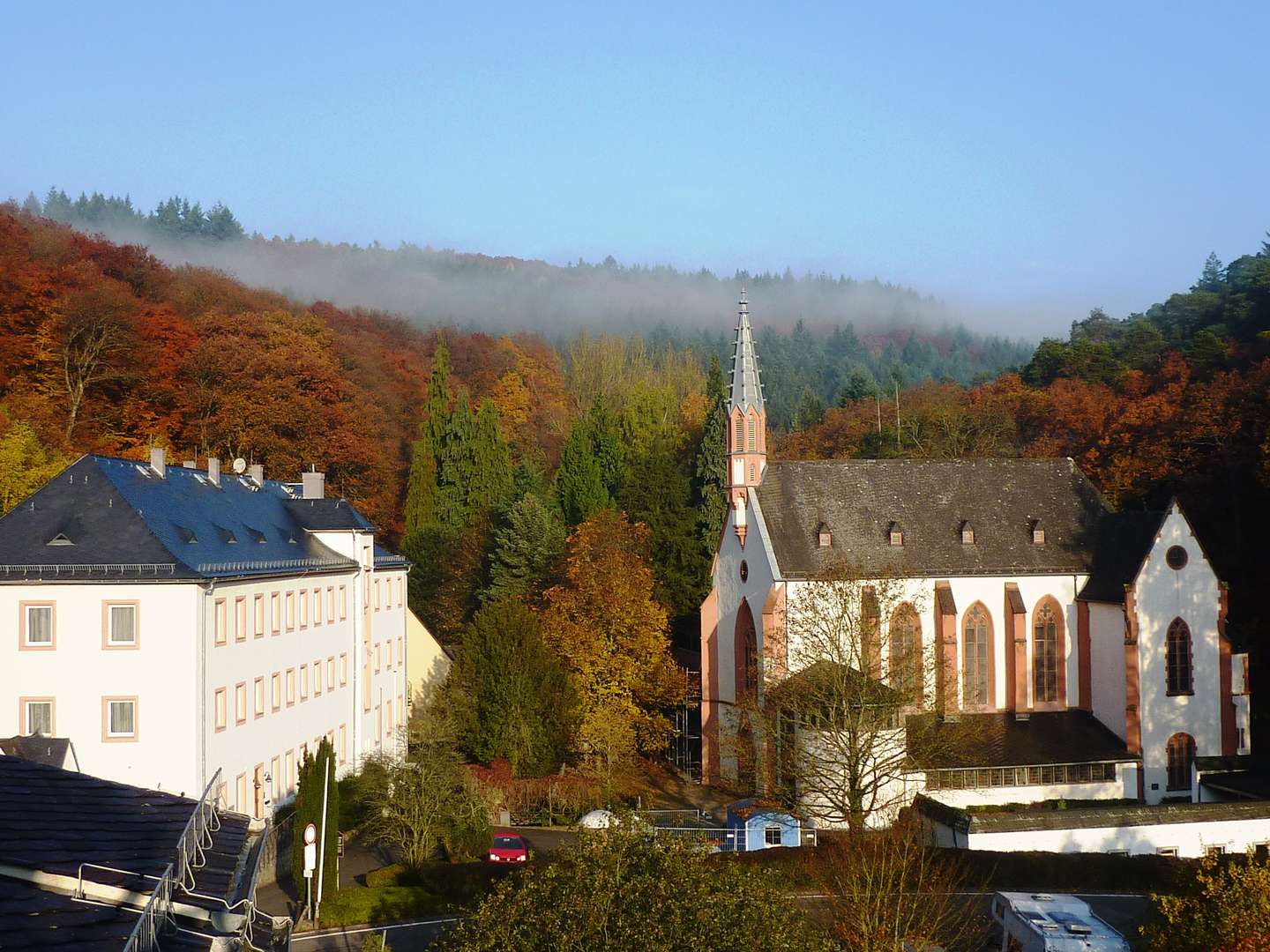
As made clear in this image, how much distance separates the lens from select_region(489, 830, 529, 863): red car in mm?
34625

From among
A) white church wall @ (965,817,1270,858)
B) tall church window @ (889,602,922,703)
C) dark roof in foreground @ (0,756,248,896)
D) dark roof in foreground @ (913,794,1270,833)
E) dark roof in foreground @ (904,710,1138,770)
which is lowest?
white church wall @ (965,817,1270,858)

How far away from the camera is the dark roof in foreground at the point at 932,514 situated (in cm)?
4531

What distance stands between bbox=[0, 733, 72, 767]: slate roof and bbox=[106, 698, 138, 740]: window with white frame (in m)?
1.45

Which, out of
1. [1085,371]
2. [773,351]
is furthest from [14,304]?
[773,351]

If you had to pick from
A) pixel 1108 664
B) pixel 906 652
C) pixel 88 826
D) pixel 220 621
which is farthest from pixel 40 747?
pixel 1108 664

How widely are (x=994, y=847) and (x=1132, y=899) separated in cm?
439

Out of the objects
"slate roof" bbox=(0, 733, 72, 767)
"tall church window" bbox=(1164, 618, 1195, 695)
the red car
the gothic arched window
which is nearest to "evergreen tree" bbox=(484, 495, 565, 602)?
the gothic arched window

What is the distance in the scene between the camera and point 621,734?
1858 inches

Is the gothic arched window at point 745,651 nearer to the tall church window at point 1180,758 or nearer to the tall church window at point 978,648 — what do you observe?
the tall church window at point 978,648

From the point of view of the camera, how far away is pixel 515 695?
45906 mm

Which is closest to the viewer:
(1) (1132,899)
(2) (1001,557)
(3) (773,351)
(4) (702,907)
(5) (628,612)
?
(4) (702,907)

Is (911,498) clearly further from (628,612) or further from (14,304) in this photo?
(14,304)

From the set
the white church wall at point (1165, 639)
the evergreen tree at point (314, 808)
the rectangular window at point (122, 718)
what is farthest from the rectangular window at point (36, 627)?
the white church wall at point (1165, 639)

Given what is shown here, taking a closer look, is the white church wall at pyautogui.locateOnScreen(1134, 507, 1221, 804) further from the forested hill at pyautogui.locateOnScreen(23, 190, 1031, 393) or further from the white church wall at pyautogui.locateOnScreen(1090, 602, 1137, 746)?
the forested hill at pyautogui.locateOnScreen(23, 190, 1031, 393)
